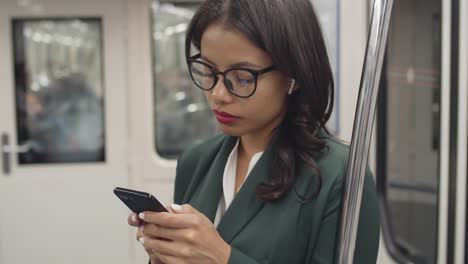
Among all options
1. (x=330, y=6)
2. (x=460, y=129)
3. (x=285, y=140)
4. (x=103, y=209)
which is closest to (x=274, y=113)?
(x=285, y=140)

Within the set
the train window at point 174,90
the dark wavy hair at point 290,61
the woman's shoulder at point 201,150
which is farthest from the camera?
the train window at point 174,90

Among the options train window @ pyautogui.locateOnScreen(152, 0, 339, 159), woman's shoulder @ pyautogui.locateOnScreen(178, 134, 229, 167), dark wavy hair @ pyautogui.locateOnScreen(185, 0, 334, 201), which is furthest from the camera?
train window @ pyautogui.locateOnScreen(152, 0, 339, 159)

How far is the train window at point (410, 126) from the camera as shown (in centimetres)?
270

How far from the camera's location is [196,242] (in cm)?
85

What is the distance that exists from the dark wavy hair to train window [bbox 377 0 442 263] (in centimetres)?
174

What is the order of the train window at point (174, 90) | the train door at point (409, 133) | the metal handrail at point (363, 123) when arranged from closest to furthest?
the metal handrail at point (363, 123) < the train door at point (409, 133) < the train window at point (174, 90)

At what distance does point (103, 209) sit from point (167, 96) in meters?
0.84

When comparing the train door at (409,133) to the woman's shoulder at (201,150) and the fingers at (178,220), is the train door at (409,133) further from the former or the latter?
the fingers at (178,220)

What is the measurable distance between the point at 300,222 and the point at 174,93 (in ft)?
7.45

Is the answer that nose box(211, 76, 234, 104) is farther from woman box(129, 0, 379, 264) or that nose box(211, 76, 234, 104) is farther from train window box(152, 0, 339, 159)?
train window box(152, 0, 339, 159)

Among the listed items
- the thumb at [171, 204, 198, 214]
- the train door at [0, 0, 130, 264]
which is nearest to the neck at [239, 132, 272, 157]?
the thumb at [171, 204, 198, 214]

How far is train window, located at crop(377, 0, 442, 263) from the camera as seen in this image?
8.84ft

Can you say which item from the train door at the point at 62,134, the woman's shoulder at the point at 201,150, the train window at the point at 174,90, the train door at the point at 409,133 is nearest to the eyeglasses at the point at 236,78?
the woman's shoulder at the point at 201,150

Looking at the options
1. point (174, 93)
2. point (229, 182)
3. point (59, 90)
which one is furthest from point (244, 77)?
point (59, 90)
